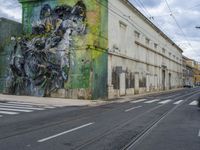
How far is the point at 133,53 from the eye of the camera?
150 ft

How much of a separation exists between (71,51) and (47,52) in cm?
284

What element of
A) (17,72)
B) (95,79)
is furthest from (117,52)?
(17,72)

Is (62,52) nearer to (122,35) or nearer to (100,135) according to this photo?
(122,35)

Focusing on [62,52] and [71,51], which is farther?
[62,52]

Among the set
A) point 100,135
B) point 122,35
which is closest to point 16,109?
point 100,135

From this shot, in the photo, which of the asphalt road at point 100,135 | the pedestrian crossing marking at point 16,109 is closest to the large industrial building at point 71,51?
the pedestrian crossing marking at point 16,109

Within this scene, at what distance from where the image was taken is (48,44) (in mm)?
33219

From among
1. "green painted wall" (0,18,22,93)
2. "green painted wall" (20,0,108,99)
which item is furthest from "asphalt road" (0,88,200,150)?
"green painted wall" (0,18,22,93)

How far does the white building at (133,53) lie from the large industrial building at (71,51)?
0.12m

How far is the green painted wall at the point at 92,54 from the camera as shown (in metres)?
30.8

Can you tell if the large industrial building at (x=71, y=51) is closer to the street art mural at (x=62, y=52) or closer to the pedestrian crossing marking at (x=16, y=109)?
the street art mural at (x=62, y=52)

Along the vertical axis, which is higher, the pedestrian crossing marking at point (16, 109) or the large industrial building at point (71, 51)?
the large industrial building at point (71, 51)

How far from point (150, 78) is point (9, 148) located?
→ 49.3 meters

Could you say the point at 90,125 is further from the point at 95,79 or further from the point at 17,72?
the point at 17,72
